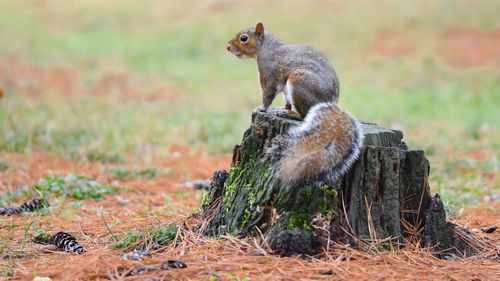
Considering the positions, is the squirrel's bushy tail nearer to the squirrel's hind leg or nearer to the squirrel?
the squirrel

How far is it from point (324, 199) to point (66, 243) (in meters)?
1.17

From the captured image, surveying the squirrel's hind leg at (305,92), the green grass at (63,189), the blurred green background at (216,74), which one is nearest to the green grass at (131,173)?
the green grass at (63,189)

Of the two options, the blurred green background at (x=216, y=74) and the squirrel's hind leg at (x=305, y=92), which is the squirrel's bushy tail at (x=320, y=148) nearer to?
the squirrel's hind leg at (x=305, y=92)

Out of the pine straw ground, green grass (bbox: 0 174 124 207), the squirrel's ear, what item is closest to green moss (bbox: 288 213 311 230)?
the pine straw ground

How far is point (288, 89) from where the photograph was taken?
2.91 m

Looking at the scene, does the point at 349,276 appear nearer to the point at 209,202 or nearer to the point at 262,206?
the point at 262,206

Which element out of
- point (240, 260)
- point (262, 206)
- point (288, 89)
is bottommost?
point (240, 260)

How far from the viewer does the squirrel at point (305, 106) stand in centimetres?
218

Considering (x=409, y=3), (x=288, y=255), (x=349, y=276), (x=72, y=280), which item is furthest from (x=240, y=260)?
(x=409, y=3)

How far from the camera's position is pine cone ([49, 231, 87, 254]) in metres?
2.39

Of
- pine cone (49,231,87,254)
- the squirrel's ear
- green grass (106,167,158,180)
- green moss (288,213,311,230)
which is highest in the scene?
the squirrel's ear

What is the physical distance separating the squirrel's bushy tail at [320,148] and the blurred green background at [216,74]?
1923mm

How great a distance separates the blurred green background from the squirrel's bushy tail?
1.92 metres

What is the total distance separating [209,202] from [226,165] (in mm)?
2314
